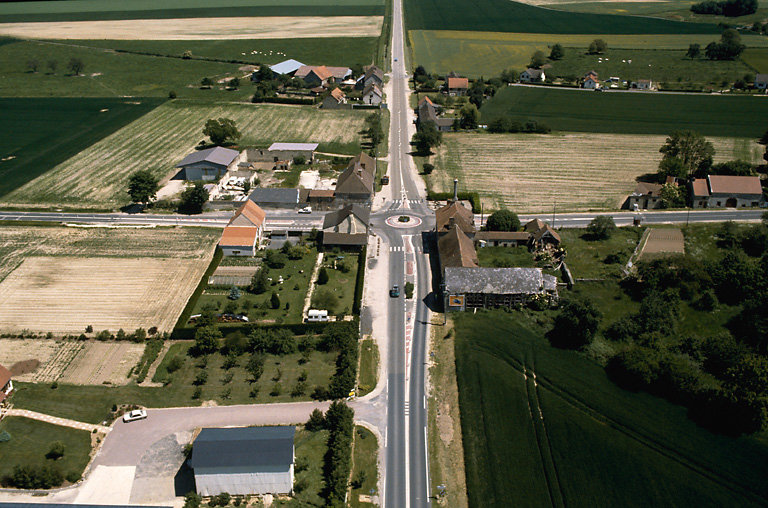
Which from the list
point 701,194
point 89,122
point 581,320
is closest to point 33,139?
point 89,122

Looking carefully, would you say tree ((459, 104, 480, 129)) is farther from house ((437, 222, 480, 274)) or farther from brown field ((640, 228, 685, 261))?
house ((437, 222, 480, 274))

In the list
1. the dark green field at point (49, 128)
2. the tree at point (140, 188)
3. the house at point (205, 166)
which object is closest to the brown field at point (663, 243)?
the house at point (205, 166)

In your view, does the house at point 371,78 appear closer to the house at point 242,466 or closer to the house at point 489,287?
the house at point 489,287

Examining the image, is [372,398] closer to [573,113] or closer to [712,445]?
[712,445]

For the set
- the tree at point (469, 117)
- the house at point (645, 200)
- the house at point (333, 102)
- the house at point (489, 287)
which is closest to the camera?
the house at point (489, 287)

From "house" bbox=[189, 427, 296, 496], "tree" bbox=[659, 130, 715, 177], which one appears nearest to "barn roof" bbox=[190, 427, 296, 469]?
"house" bbox=[189, 427, 296, 496]

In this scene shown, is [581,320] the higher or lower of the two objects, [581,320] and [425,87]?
the lower
